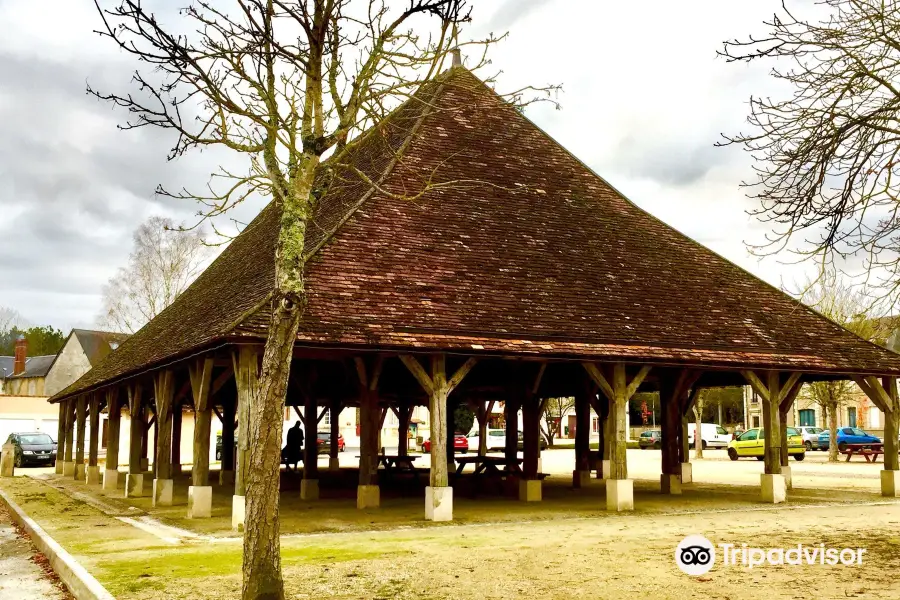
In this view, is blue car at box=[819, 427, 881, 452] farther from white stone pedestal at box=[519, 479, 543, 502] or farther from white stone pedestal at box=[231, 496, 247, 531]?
white stone pedestal at box=[231, 496, 247, 531]

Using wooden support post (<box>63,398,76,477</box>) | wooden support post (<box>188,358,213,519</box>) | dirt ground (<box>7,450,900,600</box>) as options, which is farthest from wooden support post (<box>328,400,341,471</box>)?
wooden support post (<box>63,398,76,477</box>)

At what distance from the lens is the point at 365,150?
Result: 759 inches

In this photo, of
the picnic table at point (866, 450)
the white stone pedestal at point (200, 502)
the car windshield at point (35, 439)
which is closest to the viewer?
the white stone pedestal at point (200, 502)

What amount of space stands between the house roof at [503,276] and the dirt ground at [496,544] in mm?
2654

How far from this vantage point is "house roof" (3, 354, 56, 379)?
5933 cm

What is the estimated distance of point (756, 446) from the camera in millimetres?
34656

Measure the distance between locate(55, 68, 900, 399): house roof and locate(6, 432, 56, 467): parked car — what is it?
17.4 m

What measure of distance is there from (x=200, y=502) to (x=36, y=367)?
54449mm

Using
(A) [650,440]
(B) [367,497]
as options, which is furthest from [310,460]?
(A) [650,440]

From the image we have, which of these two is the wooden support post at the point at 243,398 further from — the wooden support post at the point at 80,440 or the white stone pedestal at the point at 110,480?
the wooden support post at the point at 80,440

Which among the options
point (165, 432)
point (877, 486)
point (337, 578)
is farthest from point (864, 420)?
point (337, 578)

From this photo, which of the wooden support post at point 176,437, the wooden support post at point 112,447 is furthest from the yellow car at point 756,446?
the wooden support post at point 112,447

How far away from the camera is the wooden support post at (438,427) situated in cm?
1318

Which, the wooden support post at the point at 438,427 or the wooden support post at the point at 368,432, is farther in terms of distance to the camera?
the wooden support post at the point at 368,432
